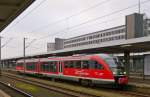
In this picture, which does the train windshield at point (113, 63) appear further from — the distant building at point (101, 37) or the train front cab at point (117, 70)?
the distant building at point (101, 37)

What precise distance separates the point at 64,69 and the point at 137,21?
25.7m

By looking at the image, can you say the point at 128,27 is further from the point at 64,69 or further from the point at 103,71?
the point at 103,71

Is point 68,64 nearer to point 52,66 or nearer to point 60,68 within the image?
point 60,68

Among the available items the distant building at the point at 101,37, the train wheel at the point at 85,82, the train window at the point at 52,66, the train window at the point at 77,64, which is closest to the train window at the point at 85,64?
the train window at the point at 77,64

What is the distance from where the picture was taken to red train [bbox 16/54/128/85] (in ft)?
79.2

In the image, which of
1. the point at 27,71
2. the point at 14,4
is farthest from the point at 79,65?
the point at 27,71

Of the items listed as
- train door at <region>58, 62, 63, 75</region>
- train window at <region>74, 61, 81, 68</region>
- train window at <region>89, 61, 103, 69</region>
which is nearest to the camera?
train window at <region>89, 61, 103, 69</region>

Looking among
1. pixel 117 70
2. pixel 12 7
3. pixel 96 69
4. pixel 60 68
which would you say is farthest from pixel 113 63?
pixel 12 7

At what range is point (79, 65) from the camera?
2817 cm

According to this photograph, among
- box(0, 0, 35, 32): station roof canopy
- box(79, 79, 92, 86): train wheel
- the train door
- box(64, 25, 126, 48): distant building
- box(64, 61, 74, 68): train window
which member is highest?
box(64, 25, 126, 48): distant building

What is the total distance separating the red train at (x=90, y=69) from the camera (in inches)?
950

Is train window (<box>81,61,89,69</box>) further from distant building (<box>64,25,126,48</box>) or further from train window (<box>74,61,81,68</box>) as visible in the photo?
distant building (<box>64,25,126,48</box>)

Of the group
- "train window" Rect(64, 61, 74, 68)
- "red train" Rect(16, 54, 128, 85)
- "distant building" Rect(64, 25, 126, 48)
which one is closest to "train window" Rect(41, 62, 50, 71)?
"red train" Rect(16, 54, 128, 85)

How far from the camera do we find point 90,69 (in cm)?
2612
